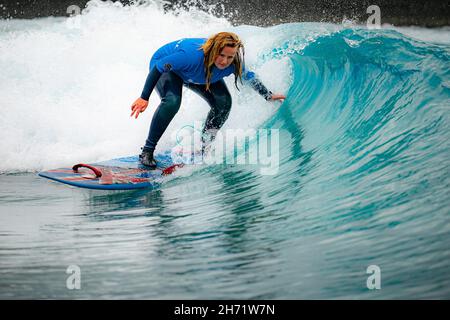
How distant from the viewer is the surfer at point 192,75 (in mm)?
4316

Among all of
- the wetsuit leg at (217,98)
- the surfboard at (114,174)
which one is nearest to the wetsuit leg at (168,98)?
the wetsuit leg at (217,98)

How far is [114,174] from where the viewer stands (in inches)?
186

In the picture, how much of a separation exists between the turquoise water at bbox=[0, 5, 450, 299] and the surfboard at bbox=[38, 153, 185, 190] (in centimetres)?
10

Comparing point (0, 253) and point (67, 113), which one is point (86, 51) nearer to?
point (67, 113)

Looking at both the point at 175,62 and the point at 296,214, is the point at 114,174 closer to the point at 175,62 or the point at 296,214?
the point at 175,62

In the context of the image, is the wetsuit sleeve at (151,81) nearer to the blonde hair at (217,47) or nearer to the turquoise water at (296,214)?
the blonde hair at (217,47)

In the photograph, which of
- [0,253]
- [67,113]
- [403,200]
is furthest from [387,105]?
[67,113]

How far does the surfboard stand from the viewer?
448cm

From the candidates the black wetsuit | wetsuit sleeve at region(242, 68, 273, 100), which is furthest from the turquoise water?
wetsuit sleeve at region(242, 68, 273, 100)

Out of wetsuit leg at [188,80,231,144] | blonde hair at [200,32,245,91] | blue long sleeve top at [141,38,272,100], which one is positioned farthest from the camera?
wetsuit leg at [188,80,231,144]

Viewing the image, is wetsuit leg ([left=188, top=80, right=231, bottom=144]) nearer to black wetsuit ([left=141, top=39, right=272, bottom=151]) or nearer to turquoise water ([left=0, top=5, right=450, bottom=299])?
black wetsuit ([left=141, top=39, right=272, bottom=151])

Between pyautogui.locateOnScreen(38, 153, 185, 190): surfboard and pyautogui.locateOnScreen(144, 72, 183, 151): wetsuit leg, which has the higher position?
pyautogui.locateOnScreen(144, 72, 183, 151): wetsuit leg

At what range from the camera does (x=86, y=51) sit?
365 inches
